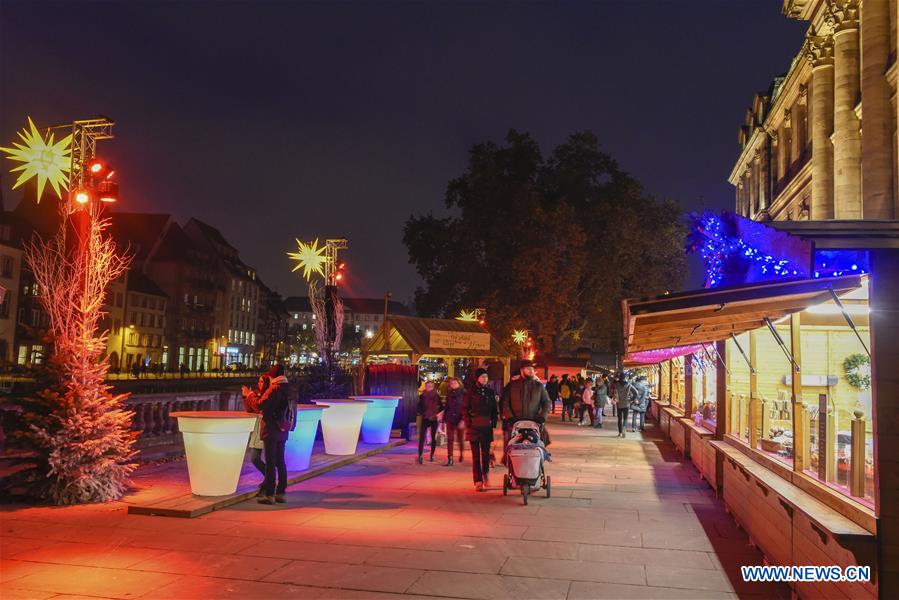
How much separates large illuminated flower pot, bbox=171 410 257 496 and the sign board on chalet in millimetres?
15827

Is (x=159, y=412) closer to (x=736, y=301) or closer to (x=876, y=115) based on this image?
(x=736, y=301)

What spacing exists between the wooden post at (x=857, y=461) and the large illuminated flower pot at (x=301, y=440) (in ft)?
30.5

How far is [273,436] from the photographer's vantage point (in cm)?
1038

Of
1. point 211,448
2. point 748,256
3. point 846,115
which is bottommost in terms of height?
point 211,448

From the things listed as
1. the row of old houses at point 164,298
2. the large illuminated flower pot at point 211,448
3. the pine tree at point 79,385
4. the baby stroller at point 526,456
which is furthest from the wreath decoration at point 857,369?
the row of old houses at point 164,298

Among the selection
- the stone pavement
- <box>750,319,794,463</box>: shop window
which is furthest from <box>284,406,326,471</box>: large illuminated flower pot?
<box>750,319,794,463</box>: shop window

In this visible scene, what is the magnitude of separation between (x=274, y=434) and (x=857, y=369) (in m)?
9.21

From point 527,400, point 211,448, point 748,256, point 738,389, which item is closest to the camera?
point 748,256

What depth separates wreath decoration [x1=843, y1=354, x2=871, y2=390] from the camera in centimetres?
1144

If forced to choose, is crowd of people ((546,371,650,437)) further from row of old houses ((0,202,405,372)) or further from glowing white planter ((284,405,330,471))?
row of old houses ((0,202,405,372))

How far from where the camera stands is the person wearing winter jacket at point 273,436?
1033 cm

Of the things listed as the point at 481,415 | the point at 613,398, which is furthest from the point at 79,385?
the point at 613,398

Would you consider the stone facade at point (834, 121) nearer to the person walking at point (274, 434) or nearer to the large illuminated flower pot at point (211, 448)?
the person walking at point (274, 434)

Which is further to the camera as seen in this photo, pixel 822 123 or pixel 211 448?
pixel 822 123
